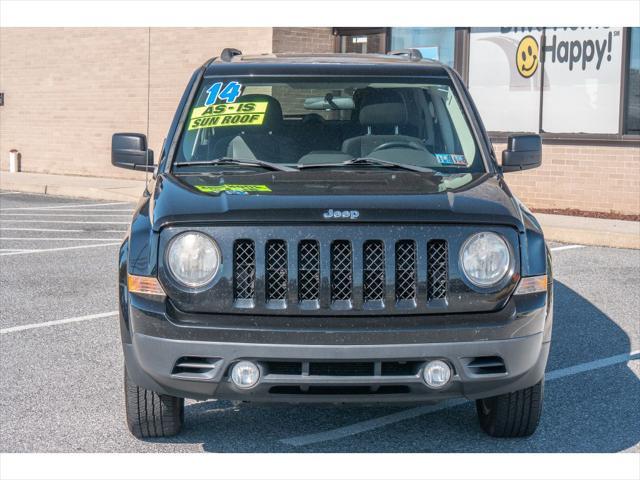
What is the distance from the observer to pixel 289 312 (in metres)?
4.30

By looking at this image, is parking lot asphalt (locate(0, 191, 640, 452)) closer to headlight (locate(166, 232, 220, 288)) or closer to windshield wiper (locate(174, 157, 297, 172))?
headlight (locate(166, 232, 220, 288))

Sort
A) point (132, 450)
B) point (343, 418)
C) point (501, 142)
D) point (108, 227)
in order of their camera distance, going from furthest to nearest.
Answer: point (501, 142) → point (108, 227) → point (343, 418) → point (132, 450)

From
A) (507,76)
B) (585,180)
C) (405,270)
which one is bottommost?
(585,180)

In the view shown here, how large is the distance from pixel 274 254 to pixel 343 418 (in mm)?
1340

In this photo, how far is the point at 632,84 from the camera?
14.8m

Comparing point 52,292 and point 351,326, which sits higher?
point 351,326

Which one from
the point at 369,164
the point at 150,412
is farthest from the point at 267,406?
the point at 369,164

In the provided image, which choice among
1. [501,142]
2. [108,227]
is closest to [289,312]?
[108,227]

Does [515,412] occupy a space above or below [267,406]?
above

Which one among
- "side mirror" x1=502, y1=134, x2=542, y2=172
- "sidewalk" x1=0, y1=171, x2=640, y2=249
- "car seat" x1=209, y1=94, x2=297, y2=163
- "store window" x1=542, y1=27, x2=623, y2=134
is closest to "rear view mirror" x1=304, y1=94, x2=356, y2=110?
"car seat" x1=209, y1=94, x2=297, y2=163

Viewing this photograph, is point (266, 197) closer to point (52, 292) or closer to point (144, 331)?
point (144, 331)

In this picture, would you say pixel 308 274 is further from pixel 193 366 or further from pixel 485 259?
pixel 485 259

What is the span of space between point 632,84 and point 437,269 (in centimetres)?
1133

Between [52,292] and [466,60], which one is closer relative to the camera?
[52,292]
